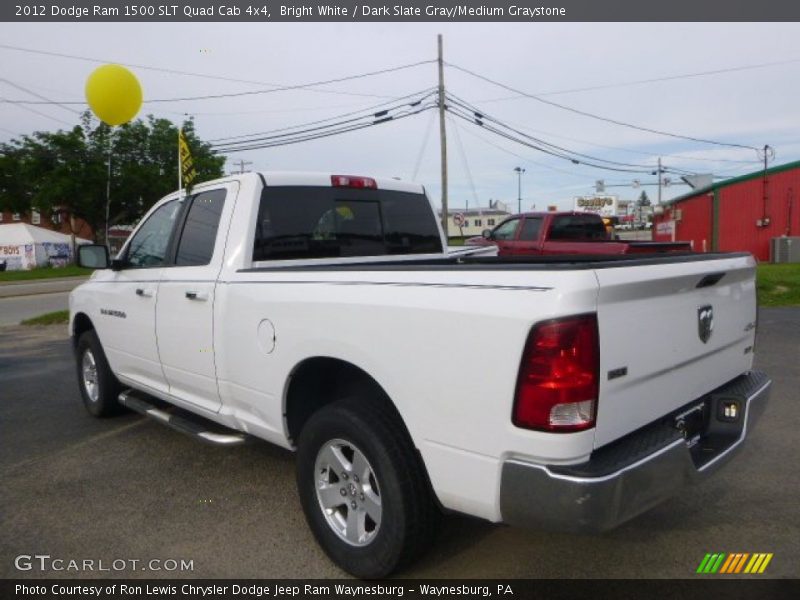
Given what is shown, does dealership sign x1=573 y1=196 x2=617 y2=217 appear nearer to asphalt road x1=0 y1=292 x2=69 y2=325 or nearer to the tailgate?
asphalt road x1=0 y1=292 x2=69 y2=325

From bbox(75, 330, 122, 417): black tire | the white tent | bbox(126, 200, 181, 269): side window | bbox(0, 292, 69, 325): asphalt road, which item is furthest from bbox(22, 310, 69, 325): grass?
the white tent

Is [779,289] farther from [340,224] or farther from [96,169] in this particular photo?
[96,169]

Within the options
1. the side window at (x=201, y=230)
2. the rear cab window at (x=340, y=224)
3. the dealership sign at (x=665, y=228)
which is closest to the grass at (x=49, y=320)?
the side window at (x=201, y=230)

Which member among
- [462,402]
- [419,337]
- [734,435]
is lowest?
[734,435]

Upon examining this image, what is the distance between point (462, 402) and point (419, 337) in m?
0.30

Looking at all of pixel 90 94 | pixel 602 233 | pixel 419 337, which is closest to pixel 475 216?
pixel 602 233

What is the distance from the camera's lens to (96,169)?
33.6m

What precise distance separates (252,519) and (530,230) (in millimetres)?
10287

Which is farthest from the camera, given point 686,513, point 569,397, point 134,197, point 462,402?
point 134,197

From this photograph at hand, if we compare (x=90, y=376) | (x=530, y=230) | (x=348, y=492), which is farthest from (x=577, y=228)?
(x=348, y=492)

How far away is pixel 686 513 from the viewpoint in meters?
3.32

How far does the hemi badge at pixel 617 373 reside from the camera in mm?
2169

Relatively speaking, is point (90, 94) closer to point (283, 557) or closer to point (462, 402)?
point (283, 557)

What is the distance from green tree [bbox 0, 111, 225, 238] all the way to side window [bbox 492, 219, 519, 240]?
2482 cm
